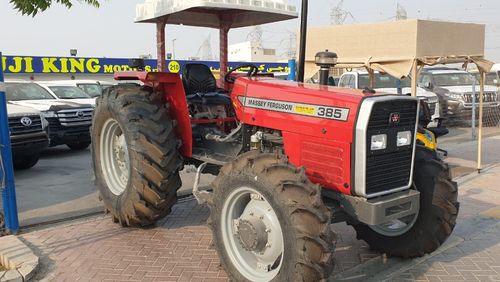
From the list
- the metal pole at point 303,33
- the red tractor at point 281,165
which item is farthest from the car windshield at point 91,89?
the metal pole at point 303,33

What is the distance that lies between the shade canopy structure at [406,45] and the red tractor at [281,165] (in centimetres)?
284

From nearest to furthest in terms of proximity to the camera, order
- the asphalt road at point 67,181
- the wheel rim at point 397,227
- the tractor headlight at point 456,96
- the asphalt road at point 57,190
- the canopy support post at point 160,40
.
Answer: the wheel rim at point 397,227
the canopy support post at point 160,40
the asphalt road at point 57,190
the asphalt road at point 67,181
the tractor headlight at point 456,96

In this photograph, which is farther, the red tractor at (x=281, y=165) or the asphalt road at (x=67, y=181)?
the asphalt road at (x=67, y=181)

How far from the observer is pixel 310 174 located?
3.87 m

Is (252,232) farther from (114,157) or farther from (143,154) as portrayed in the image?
(114,157)

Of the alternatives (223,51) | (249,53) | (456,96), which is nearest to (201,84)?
(223,51)

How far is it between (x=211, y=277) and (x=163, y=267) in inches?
20.0

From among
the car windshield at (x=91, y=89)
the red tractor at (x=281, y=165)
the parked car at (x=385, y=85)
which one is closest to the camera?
the red tractor at (x=281, y=165)

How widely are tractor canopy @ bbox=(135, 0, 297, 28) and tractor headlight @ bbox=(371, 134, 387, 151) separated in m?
1.98

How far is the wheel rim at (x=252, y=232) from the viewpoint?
363 centimetres

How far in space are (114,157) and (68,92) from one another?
788 centimetres

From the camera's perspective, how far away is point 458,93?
15.7m

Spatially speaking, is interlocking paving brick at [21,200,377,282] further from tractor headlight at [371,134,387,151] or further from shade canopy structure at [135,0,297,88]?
shade canopy structure at [135,0,297,88]

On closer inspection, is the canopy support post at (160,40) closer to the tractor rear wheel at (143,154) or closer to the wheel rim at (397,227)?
the tractor rear wheel at (143,154)
